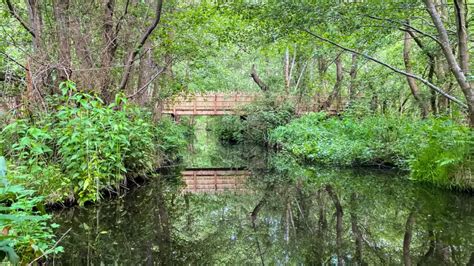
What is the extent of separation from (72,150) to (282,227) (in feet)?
11.9

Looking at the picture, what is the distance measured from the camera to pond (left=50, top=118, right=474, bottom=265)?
430cm

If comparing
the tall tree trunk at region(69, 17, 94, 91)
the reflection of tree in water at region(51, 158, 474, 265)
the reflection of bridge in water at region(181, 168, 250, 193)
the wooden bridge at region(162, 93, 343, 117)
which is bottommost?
the reflection of bridge in water at region(181, 168, 250, 193)

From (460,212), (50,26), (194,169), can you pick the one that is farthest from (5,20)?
(460,212)

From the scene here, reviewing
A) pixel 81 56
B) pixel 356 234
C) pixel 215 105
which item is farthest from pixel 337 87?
pixel 356 234

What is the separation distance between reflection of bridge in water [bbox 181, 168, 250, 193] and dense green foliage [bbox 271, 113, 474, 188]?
2573mm

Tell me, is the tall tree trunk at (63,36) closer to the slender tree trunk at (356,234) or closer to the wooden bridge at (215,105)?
the slender tree trunk at (356,234)

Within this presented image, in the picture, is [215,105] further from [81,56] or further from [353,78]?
[81,56]

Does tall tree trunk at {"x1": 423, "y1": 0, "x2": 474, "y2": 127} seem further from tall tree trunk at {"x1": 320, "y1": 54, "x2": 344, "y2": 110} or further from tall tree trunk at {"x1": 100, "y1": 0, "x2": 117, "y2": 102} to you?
tall tree trunk at {"x1": 320, "y1": 54, "x2": 344, "y2": 110}

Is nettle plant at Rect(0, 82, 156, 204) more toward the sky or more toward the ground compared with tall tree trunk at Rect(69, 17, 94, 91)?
more toward the ground

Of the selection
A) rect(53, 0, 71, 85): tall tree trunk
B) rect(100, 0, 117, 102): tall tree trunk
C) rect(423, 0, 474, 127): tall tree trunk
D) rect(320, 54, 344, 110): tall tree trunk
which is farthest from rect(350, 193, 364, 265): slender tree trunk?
rect(320, 54, 344, 110): tall tree trunk

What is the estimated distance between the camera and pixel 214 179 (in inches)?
408

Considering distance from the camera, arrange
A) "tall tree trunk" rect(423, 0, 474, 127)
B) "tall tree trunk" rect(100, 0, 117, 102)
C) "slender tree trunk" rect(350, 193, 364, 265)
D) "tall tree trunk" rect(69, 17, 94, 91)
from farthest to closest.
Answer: "tall tree trunk" rect(100, 0, 117, 102) → "tall tree trunk" rect(69, 17, 94, 91) → "tall tree trunk" rect(423, 0, 474, 127) → "slender tree trunk" rect(350, 193, 364, 265)

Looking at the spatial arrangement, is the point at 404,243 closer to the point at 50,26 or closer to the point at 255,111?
the point at 50,26

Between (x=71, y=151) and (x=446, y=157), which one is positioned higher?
(x=71, y=151)
